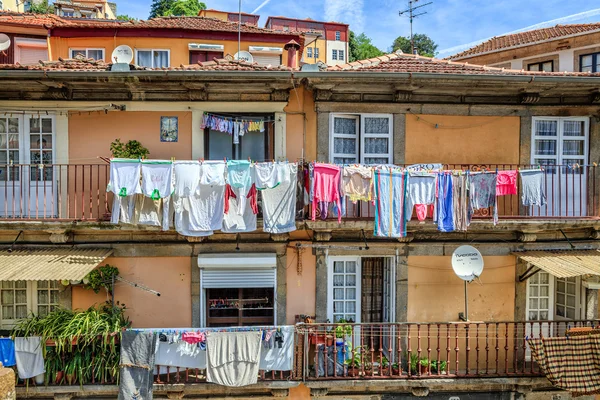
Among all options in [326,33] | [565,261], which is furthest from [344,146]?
[326,33]

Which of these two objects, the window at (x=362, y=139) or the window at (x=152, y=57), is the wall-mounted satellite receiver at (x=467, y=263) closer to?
the window at (x=362, y=139)

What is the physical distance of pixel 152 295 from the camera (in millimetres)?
9273

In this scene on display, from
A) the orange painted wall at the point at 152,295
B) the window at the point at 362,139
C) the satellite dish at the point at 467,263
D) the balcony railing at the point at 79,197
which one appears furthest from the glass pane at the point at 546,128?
the orange painted wall at the point at 152,295

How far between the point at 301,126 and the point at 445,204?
3524mm

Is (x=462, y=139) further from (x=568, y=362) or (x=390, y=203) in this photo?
(x=568, y=362)

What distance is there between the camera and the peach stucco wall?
952cm

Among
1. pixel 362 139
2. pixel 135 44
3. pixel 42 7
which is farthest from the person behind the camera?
pixel 42 7

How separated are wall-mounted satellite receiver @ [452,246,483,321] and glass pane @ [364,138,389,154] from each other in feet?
8.94

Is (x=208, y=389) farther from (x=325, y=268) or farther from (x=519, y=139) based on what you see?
(x=519, y=139)

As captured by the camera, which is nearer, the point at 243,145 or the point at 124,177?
the point at 124,177

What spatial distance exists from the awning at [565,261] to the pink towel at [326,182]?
14.7 feet

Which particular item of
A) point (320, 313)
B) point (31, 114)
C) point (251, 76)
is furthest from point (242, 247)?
point (31, 114)

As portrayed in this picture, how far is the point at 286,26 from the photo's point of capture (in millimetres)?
43688

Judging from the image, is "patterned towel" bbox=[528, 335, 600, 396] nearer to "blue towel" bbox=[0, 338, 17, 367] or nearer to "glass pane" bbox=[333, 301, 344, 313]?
"glass pane" bbox=[333, 301, 344, 313]
